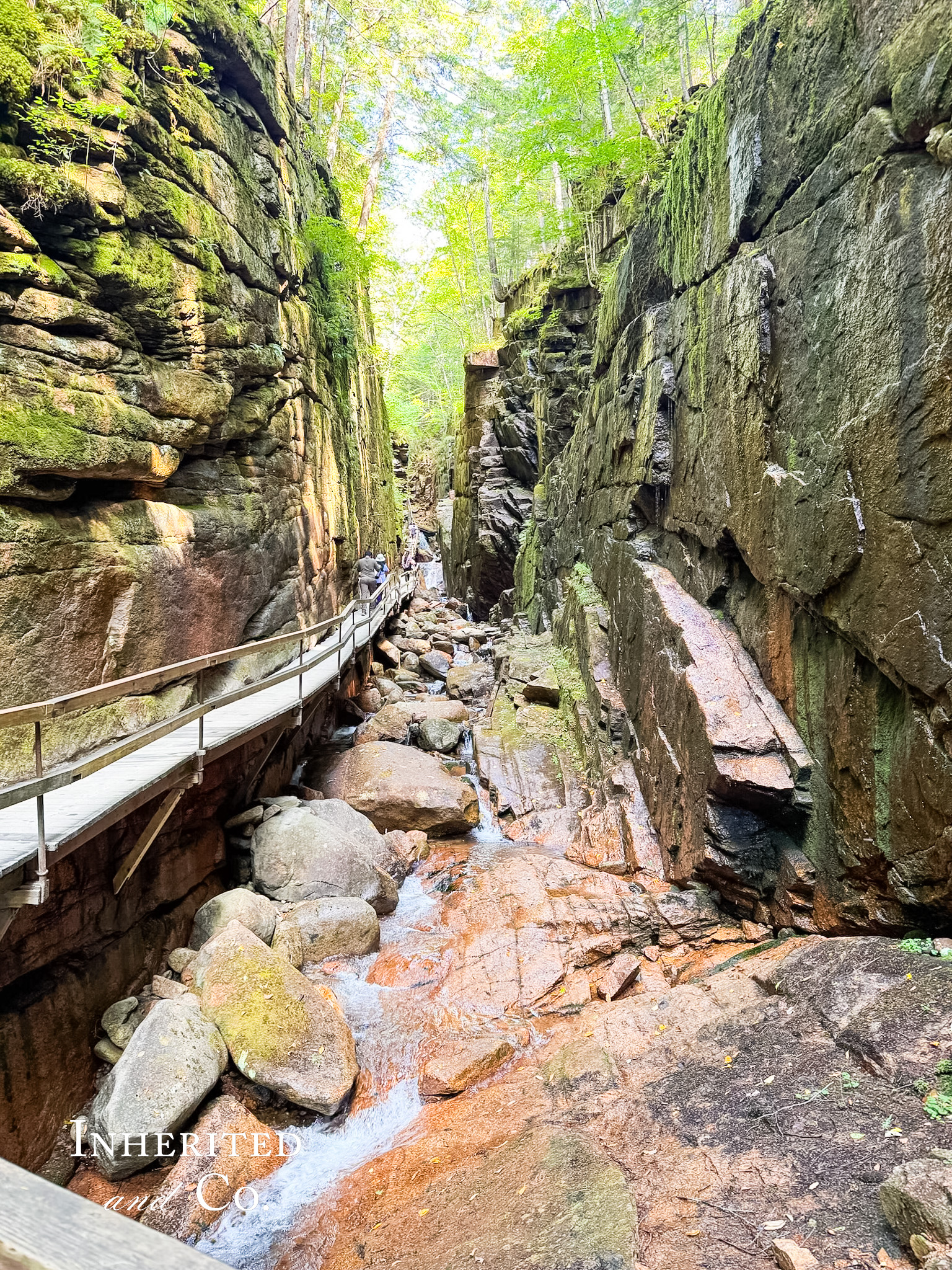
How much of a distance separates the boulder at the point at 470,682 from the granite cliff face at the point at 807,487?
6.81 meters

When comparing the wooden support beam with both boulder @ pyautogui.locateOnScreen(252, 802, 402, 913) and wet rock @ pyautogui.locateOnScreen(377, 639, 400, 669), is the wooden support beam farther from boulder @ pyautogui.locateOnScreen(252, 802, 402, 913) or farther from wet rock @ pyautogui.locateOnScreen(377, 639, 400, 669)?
wet rock @ pyautogui.locateOnScreen(377, 639, 400, 669)

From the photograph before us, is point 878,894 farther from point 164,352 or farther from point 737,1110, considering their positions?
point 164,352

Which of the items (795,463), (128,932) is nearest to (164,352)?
(128,932)

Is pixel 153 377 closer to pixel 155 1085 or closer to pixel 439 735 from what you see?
pixel 155 1085

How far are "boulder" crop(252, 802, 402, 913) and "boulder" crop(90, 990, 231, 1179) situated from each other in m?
2.28

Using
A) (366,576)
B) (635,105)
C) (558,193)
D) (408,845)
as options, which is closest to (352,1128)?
(408,845)

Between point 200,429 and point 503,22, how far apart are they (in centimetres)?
2717

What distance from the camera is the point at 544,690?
43.2ft

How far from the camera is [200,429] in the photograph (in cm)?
809

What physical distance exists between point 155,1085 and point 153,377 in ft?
23.7

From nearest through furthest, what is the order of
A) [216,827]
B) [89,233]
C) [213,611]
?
[89,233], [216,827], [213,611]

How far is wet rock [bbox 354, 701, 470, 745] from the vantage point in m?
12.7

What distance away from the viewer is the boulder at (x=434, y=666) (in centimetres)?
1886

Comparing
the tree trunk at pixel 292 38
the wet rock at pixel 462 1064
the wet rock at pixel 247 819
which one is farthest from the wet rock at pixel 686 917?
the tree trunk at pixel 292 38
